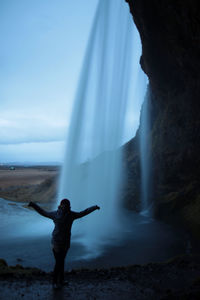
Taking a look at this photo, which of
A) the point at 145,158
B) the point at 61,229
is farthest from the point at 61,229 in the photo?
the point at 145,158

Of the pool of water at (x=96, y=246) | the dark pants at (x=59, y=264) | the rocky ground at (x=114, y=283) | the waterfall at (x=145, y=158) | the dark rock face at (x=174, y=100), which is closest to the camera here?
the rocky ground at (x=114, y=283)

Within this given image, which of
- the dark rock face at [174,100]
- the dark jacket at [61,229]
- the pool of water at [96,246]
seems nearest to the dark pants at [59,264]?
the dark jacket at [61,229]

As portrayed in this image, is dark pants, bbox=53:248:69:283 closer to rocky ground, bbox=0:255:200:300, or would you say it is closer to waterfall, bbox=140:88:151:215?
rocky ground, bbox=0:255:200:300

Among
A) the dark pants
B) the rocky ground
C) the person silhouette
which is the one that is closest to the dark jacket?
the person silhouette

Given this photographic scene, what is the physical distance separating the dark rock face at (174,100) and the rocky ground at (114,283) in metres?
10.4

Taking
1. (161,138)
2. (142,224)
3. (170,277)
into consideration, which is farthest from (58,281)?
(161,138)

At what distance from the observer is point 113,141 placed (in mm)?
36719

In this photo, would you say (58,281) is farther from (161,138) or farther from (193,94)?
(161,138)

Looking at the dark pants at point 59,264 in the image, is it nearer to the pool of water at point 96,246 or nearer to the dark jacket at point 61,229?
the dark jacket at point 61,229

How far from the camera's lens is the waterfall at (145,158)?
103ft

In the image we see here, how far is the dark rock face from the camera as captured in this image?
21.2 meters

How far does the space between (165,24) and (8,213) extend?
2393 centimetres

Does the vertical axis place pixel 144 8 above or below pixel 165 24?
above

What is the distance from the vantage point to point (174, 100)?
2823 cm
